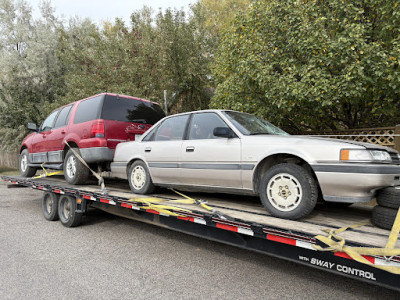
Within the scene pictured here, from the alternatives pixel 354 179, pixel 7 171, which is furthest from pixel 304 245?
pixel 7 171

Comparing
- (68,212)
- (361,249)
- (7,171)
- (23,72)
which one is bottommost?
(7,171)

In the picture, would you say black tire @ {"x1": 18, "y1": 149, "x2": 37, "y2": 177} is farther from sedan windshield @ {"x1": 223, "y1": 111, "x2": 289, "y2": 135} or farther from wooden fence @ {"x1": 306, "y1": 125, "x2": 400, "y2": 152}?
wooden fence @ {"x1": 306, "y1": 125, "x2": 400, "y2": 152}

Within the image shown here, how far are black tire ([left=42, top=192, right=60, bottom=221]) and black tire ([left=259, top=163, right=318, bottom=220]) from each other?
453cm

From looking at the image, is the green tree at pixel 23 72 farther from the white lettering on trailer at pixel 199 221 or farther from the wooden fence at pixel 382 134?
the white lettering on trailer at pixel 199 221

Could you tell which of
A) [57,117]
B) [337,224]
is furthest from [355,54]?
[57,117]

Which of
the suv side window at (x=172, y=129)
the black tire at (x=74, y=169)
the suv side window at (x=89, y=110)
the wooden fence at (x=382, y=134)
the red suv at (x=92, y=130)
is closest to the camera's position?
the suv side window at (x=172, y=129)

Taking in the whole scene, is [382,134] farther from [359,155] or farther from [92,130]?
[92,130]

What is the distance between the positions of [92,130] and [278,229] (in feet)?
13.5

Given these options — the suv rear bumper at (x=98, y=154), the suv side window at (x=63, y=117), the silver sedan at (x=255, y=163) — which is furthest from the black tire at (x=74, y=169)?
the silver sedan at (x=255, y=163)

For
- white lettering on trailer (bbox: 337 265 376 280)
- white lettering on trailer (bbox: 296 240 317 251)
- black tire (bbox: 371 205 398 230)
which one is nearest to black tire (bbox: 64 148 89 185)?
white lettering on trailer (bbox: 296 240 317 251)

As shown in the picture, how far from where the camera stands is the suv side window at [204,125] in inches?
159

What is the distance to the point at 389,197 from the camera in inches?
102

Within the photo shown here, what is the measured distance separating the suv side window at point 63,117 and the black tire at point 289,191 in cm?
507

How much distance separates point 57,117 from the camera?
6938 millimetres
